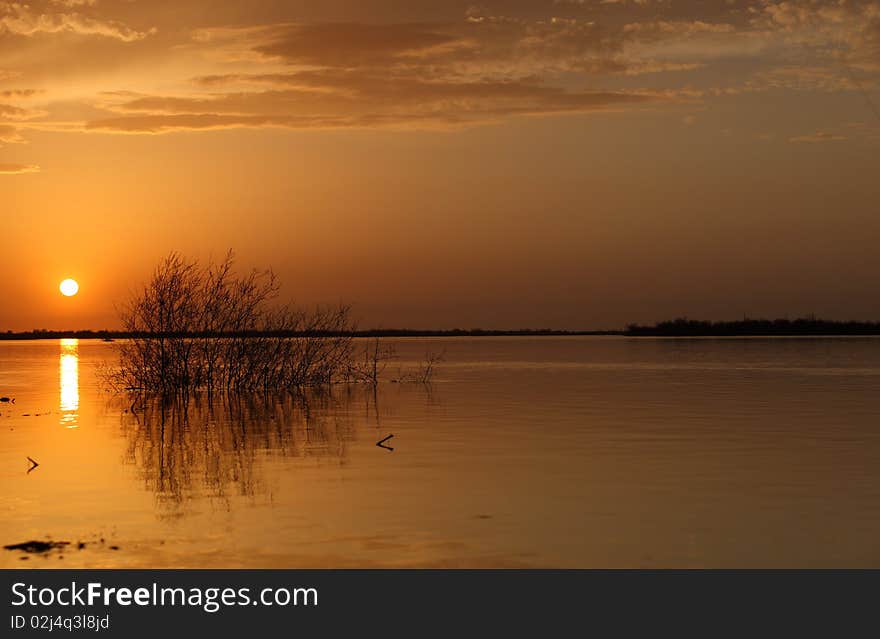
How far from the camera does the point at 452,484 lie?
60.4 ft

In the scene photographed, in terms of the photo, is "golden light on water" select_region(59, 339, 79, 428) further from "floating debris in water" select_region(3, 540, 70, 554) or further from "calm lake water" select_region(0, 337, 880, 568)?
"floating debris in water" select_region(3, 540, 70, 554)

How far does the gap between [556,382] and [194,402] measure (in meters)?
16.8

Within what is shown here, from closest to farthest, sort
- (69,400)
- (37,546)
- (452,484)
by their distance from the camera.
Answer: (37,546) → (452,484) → (69,400)

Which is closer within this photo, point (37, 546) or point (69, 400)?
point (37, 546)

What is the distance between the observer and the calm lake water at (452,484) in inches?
531

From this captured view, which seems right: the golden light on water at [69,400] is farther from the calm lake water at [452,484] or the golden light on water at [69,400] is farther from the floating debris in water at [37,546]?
the floating debris in water at [37,546]

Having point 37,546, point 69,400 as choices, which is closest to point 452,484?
point 37,546

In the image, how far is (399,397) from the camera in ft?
131

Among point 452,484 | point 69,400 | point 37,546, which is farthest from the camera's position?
point 69,400

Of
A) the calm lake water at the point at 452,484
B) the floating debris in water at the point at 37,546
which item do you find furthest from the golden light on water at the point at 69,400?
the floating debris in water at the point at 37,546

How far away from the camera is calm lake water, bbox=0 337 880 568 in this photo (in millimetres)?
13500

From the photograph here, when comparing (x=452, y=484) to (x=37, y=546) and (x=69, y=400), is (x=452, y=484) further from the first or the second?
(x=69, y=400)

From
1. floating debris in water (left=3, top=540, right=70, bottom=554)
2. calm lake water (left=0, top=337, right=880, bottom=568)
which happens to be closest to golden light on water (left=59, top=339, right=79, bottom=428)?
calm lake water (left=0, top=337, right=880, bottom=568)
